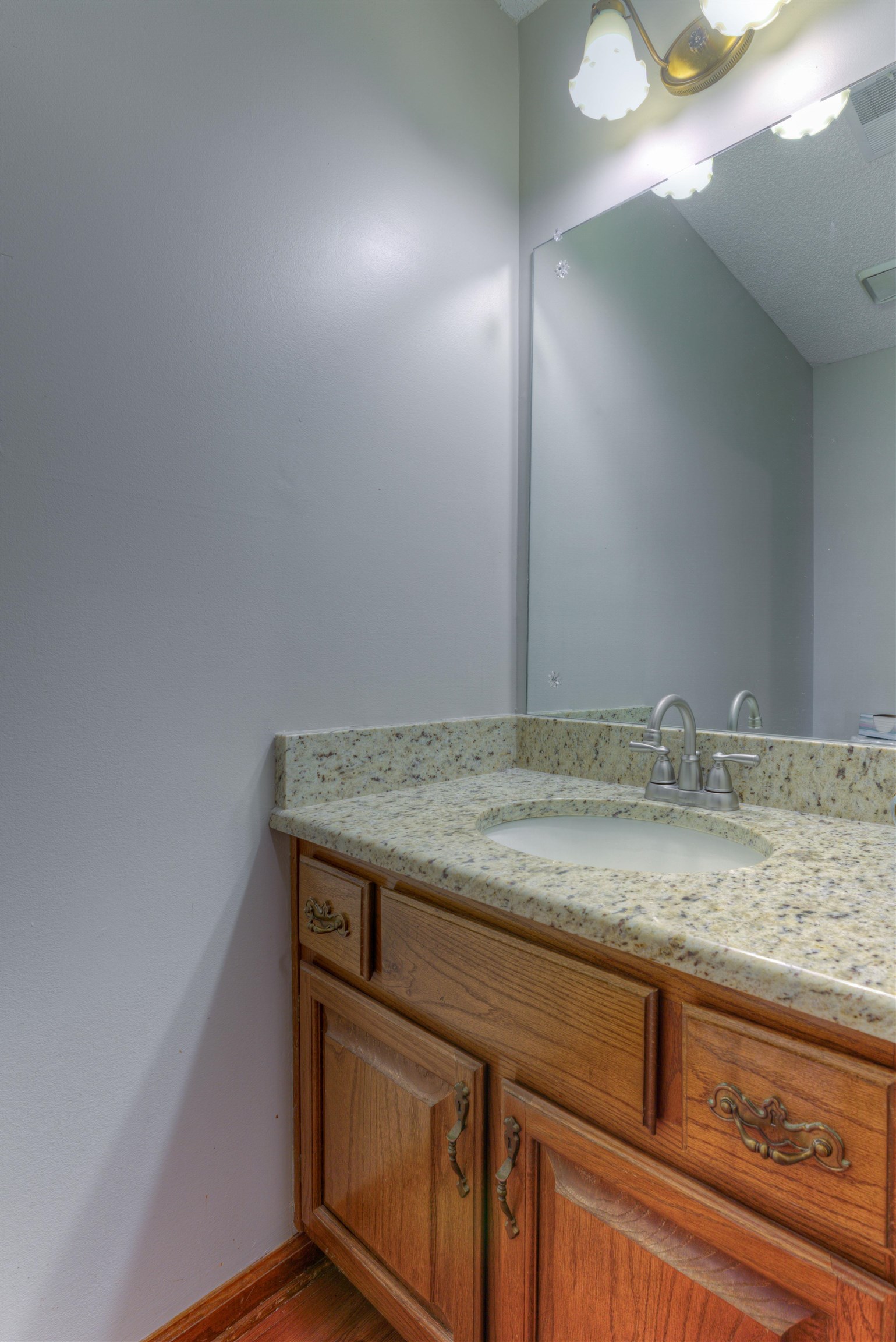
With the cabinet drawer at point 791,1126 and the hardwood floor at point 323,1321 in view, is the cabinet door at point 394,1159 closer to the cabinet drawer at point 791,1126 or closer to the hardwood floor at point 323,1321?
the hardwood floor at point 323,1321

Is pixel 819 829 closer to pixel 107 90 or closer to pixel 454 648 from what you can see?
pixel 454 648

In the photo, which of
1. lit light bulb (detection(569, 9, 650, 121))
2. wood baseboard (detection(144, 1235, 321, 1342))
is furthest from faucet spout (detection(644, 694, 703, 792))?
lit light bulb (detection(569, 9, 650, 121))

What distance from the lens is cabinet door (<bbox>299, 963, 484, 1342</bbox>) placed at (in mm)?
809

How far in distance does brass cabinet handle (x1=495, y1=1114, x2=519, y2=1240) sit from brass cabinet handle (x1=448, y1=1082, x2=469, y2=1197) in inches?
2.5

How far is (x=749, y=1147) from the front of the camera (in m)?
0.56

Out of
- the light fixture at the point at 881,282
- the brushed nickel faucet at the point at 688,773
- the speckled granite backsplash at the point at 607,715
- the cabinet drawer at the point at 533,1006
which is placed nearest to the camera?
the cabinet drawer at the point at 533,1006

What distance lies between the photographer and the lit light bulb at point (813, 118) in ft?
3.32

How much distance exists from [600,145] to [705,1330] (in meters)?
1.83

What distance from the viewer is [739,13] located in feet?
3.48

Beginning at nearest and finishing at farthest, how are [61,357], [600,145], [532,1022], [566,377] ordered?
[532,1022] → [61,357] → [600,145] → [566,377]

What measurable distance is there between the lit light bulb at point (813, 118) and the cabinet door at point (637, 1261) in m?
1.43

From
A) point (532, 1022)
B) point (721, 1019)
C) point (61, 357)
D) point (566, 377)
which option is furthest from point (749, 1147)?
point (566, 377)

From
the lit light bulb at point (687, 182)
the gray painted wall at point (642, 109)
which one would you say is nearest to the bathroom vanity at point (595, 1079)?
the gray painted wall at point (642, 109)

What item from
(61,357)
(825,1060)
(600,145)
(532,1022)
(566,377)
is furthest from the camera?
(566,377)
